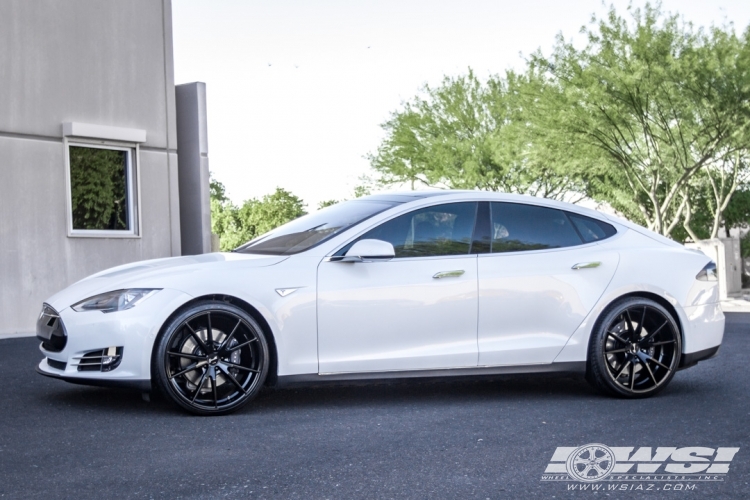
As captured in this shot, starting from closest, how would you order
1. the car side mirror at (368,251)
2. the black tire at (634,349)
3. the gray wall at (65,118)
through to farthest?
the car side mirror at (368,251) → the black tire at (634,349) → the gray wall at (65,118)

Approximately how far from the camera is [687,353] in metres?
7.04

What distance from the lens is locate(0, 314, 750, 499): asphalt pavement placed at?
4375 millimetres

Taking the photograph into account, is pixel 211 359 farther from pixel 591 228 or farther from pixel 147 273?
pixel 591 228

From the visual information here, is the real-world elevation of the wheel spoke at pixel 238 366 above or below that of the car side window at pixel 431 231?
below

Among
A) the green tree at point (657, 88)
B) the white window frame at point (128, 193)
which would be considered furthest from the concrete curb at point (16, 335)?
the green tree at point (657, 88)

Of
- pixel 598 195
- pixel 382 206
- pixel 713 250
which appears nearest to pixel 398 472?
pixel 382 206

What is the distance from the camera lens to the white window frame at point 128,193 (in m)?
14.1

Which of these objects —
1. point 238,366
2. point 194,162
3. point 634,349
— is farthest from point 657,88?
point 238,366

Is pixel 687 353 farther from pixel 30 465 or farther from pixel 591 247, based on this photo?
pixel 30 465

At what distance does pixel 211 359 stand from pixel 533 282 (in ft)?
7.60

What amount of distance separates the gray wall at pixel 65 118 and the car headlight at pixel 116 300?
795 centimetres

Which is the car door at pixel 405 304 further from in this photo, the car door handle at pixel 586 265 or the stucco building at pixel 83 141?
the stucco building at pixel 83 141

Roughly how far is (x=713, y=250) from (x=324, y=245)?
19.8m

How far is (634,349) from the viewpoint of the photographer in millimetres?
6922
